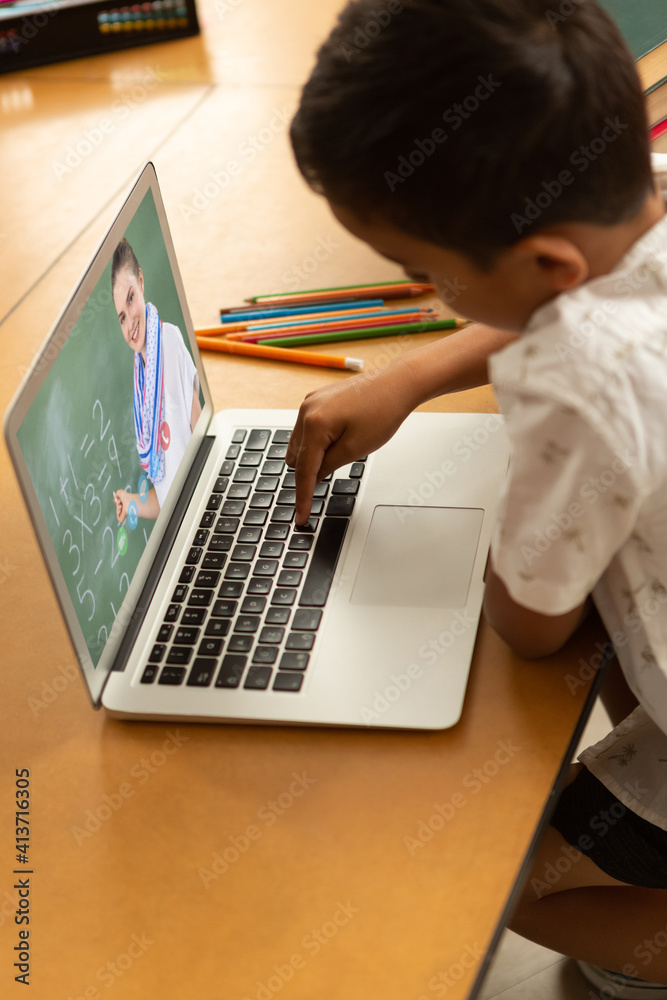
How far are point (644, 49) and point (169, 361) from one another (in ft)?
2.75

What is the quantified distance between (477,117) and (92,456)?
0.36 meters

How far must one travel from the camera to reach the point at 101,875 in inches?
24.4

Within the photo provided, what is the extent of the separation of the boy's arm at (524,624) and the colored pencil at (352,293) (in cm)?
48

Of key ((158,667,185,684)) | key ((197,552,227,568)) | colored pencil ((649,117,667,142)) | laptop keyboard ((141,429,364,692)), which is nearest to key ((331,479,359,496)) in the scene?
laptop keyboard ((141,429,364,692))

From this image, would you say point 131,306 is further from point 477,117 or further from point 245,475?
point 477,117

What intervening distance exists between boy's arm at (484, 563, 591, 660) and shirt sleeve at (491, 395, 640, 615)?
1.6 inches

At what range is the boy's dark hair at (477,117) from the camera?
1.67 feet

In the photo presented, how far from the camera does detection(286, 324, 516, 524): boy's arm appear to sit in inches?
32.2

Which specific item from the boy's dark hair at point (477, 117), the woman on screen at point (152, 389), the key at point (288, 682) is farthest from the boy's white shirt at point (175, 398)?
the boy's dark hair at point (477, 117)

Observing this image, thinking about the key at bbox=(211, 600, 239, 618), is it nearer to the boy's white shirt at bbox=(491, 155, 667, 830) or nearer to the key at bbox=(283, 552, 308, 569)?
the key at bbox=(283, 552, 308, 569)

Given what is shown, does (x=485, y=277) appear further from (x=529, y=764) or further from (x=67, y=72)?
(x=67, y=72)

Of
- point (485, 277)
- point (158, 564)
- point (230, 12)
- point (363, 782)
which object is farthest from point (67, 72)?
point (363, 782)

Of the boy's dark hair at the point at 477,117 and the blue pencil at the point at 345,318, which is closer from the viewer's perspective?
the boy's dark hair at the point at 477,117

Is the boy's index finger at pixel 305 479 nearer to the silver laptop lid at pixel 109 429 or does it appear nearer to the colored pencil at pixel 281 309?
the silver laptop lid at pixel 109 429
